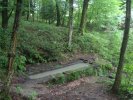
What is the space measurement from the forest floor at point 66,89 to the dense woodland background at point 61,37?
2.67 feet

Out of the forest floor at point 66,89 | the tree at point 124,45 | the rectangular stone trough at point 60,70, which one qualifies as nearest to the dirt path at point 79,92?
the forest floor at point 66,89

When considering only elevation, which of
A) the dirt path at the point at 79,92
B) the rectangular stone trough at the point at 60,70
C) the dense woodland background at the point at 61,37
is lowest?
the dirt path at the point at 79,92

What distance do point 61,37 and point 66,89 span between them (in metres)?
9.28

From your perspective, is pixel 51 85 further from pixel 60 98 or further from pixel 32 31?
pixel 32 31

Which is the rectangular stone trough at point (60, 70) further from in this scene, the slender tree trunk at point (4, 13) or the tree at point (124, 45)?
the slender tree trunk at point (4, 13)

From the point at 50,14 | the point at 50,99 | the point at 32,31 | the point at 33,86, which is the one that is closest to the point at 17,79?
the point at 33,86

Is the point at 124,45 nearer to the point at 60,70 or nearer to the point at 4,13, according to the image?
the point at 60,70

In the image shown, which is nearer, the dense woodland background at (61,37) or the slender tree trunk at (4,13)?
the dense woodland background at (61,37)

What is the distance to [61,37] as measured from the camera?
22.3 meters

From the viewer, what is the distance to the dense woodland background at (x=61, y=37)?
501 inches

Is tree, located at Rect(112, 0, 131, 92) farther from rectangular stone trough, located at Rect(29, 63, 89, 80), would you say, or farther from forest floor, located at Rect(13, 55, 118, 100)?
rectangular stone trough, located at Rect(29, 63, 89, 80)

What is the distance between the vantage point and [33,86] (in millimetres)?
13023

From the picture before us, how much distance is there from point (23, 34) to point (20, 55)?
134 inches

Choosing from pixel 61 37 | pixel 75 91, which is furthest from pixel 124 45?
pixel 61 37
